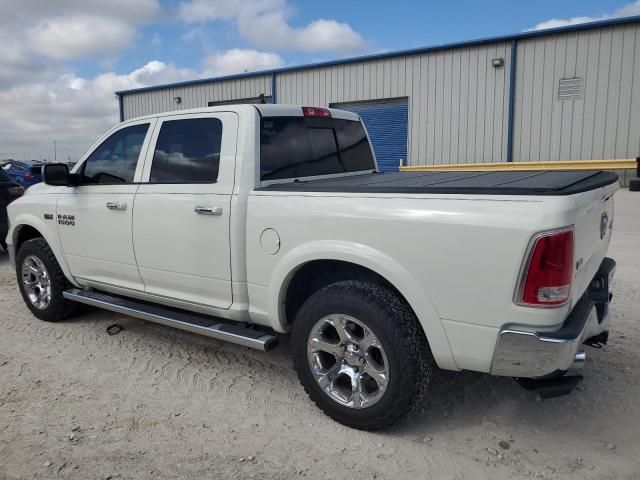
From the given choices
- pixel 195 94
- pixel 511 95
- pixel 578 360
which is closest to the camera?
pixel 578 360

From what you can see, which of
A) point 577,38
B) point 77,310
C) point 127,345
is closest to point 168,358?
point 127,345

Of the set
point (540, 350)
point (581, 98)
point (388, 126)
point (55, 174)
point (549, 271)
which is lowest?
point (540, 350)

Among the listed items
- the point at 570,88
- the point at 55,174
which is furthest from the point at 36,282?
the point at 570,88

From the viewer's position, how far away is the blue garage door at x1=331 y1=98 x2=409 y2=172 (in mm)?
17359

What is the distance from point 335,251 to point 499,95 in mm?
14004

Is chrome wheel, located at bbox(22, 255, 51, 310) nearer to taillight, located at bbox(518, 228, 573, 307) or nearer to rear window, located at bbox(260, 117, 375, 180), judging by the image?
rear window, located at bbox(260, 117, 375, 180)

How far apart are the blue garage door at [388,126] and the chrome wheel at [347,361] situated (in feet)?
47.8

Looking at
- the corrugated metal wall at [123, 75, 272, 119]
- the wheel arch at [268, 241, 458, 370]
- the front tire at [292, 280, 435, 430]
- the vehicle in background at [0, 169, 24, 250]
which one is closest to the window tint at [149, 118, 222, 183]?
the wheel arch at [268, 241, 458, 370]

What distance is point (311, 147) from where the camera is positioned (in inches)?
162

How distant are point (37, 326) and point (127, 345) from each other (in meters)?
1.16

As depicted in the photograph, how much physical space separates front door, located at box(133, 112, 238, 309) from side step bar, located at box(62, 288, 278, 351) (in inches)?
5.7

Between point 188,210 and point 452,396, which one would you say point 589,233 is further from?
point 188,210

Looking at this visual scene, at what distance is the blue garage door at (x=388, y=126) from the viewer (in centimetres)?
1736

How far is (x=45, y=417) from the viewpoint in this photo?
3305mm
